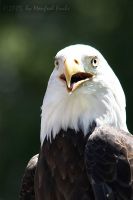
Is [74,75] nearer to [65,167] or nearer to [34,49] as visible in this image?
[65,167]

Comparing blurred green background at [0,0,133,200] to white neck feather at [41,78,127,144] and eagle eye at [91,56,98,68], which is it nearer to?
white neck feather at [41,78,127,144]

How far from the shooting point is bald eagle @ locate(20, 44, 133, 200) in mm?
8365

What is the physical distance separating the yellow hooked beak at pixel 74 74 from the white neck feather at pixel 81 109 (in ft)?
0.24

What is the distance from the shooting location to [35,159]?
9.42 m

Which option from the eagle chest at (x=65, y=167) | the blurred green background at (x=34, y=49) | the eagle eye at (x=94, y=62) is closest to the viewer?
the eagle chest at (x=65, y=167)

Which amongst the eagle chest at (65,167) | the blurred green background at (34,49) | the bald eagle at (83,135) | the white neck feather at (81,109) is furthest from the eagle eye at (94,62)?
the blurred green background at (34,49)

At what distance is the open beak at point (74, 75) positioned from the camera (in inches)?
329

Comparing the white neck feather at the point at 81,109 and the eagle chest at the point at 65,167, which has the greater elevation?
the white neck feather at the point at 81,109

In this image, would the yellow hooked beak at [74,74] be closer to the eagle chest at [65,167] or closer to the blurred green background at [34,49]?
the eagle chest at [65,167]

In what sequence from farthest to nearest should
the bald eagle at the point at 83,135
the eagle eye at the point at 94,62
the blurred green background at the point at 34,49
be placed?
the blurred green background at the point at 34,49 < the eagle eye at the point at 94,62 < the bald eagle at the point at 83,135

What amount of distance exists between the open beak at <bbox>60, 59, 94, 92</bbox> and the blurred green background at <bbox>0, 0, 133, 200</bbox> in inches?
268

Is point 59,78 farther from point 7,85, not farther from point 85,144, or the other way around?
point 7,85

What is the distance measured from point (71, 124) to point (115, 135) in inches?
16.4

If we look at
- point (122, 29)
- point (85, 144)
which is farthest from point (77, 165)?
point (122, 29)
